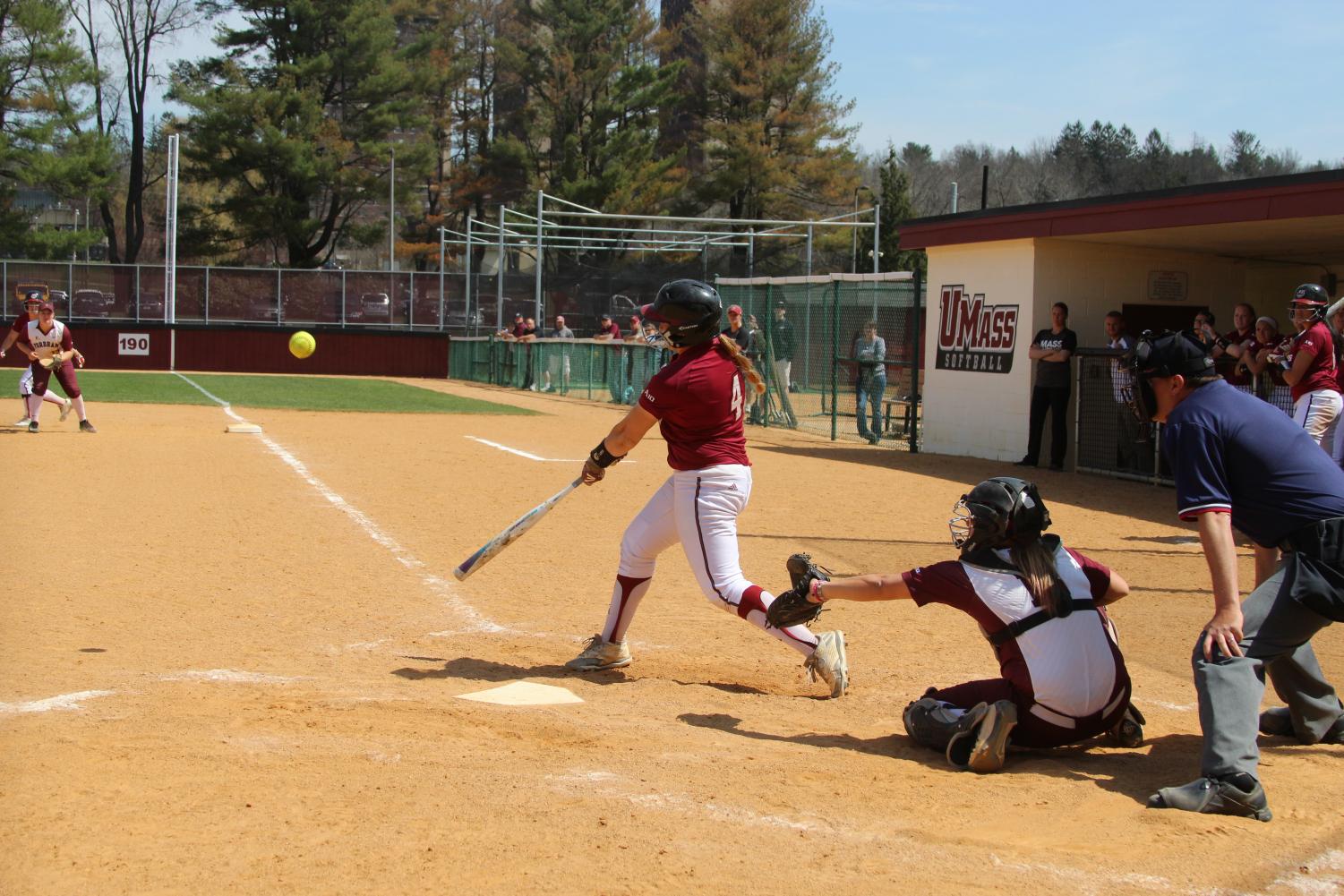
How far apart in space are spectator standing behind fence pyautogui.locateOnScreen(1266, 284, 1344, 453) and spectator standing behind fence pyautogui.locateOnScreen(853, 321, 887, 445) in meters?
9.70

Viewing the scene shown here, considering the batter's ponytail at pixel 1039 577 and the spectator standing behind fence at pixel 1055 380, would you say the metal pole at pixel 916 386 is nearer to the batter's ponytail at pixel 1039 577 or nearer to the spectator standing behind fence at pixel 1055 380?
the spectator standing behind fence at pixel 1055 380

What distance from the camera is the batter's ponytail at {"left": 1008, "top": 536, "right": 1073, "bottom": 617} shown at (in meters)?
4.73

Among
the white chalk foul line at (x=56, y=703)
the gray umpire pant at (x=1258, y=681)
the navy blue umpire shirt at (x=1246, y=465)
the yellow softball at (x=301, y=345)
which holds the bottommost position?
the white chalk foul line at (x=56, y=703)

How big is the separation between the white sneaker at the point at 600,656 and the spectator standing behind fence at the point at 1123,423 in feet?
34.6

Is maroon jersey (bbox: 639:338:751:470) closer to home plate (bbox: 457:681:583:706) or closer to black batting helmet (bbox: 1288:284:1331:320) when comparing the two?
home plate (bbox: 457:681:583:706)

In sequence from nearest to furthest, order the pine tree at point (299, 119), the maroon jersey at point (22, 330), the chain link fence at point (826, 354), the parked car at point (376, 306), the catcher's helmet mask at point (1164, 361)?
1. the catcher's helmet mask at point (1164, 361)
2. the maroon jersey at point (22, 330)
3. the chain link fence at point (826, 354)
4. the parked car at point (376, 306)
5. the pine tree at point (299, 119)

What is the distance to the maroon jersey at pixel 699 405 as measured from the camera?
18.9ft

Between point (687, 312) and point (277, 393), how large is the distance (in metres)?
24.3

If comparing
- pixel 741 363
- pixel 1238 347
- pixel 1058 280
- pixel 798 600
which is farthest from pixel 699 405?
pixel 1058 280

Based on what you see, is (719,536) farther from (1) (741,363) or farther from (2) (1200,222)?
(2) (1200,222)

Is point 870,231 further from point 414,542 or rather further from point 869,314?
point 414,542

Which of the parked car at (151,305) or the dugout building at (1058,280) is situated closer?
the dugout building at (1058,280)

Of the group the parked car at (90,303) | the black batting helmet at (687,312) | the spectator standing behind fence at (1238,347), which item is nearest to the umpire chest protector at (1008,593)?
the black batting helmet at (687,312)

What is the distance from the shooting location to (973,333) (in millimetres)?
18016
